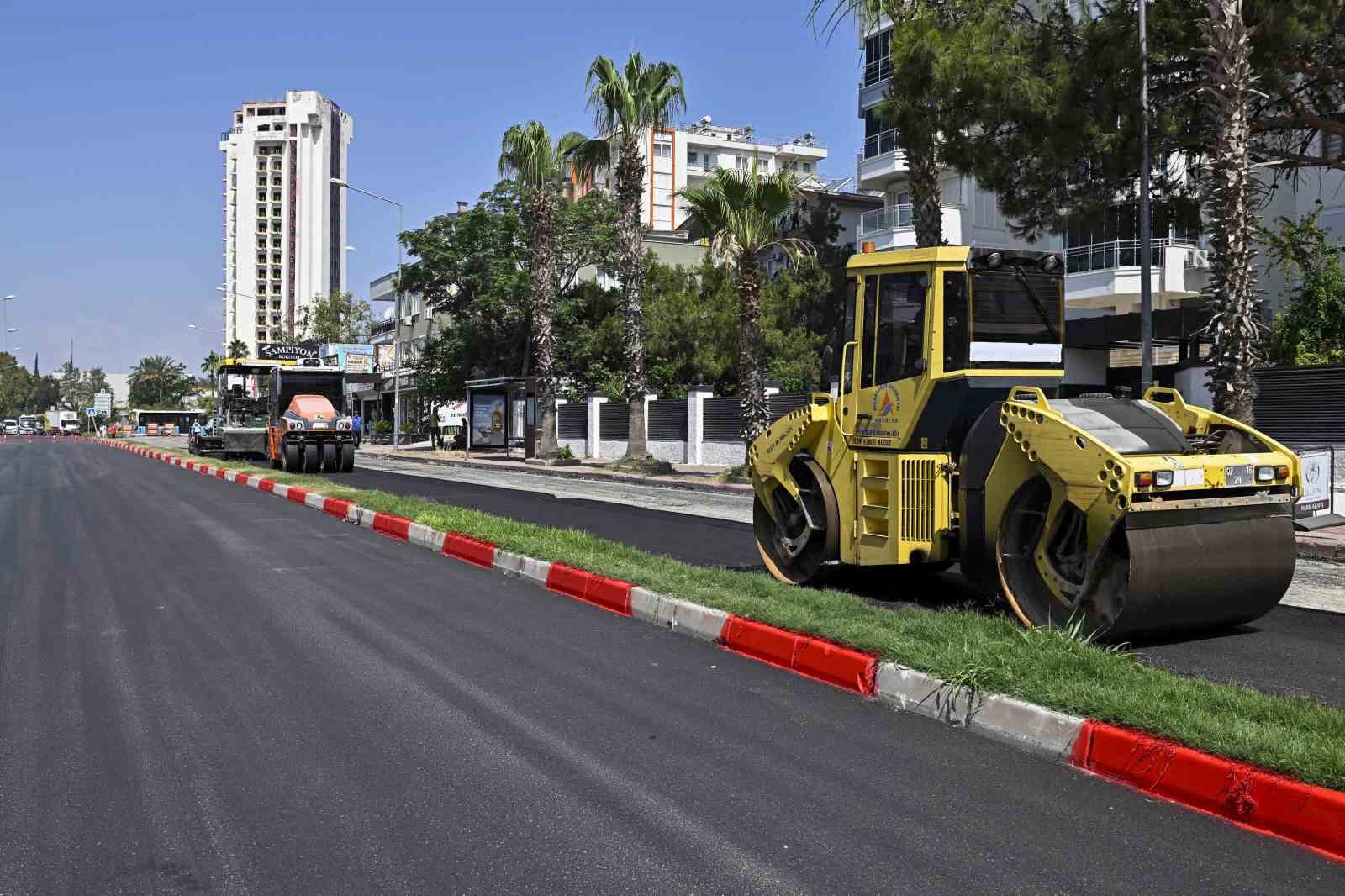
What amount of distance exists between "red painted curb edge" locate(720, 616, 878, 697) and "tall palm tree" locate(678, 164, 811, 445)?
19.0 metres

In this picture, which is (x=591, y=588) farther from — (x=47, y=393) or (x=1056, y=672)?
(x=47, y=393)

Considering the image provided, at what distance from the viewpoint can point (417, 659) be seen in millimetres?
7082

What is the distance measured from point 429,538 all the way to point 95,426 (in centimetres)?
13488

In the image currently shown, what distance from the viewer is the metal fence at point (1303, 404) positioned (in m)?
19.3

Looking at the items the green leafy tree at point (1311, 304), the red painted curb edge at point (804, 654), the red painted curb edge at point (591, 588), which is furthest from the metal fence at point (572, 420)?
the red painted curb edge at point (804, 654)

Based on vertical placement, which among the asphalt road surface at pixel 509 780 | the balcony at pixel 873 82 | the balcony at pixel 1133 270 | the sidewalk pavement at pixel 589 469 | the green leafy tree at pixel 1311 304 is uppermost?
the balcony at pixel 873 82

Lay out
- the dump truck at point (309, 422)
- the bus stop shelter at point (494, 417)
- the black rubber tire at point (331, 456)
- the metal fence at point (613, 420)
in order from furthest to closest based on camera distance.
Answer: the bus stop shelter at point (494, 417)
the metal fence at point (613, 420)
the black rubber tire at point (331, 456)
the dump truck at point (309, 422)

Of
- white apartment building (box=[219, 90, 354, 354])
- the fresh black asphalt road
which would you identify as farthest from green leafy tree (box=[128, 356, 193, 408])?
the fresh black asphalt road

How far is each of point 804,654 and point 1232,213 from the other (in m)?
12.1

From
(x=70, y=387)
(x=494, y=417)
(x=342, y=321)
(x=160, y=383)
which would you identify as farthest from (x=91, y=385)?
(x=494, y=417)

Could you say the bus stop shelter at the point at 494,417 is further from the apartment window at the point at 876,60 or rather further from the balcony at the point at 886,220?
the apartment window at the point at 876,60

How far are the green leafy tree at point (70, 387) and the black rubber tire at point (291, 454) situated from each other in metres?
165

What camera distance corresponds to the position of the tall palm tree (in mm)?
26344

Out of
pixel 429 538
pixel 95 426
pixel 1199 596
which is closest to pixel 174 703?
pixel 1199 596
